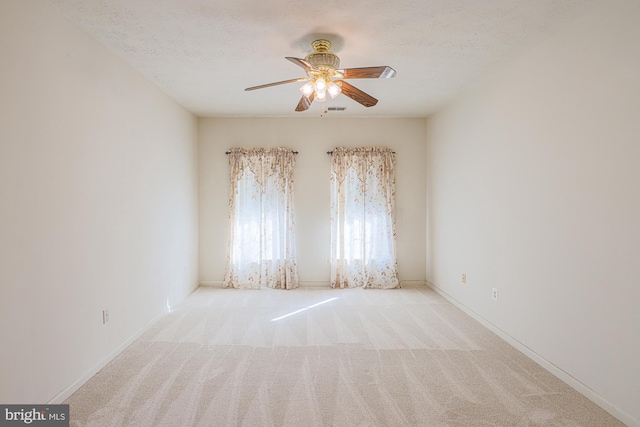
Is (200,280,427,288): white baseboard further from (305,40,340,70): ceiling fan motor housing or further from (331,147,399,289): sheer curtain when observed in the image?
(305,40,340,70): ceiling fan motor housing

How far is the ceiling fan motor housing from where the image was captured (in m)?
2.81

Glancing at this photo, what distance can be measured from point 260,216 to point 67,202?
3123 mm

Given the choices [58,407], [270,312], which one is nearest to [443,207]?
[270,312]

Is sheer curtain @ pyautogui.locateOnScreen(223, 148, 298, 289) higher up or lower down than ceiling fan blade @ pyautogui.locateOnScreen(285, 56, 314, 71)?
lower down

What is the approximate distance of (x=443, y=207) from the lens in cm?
501

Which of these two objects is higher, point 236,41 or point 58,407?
point 236,41

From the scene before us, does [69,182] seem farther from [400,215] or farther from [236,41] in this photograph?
[400,215]

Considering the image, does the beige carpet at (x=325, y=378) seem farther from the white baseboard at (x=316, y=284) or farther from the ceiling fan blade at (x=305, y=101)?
the ceiling fan blade at (x=305, y=101)

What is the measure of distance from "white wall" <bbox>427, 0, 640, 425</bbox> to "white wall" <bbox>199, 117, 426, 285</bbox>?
5.21 feet

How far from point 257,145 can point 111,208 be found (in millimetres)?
2821

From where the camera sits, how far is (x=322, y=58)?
2809 mm

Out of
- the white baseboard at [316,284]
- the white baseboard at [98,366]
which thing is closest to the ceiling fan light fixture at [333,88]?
the white baseboard at [98,366]

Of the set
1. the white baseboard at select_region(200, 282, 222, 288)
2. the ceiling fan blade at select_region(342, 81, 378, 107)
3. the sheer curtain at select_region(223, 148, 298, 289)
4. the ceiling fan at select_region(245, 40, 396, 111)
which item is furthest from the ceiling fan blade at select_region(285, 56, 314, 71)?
the white baseboard at select_region(200, 282, 222, 288)

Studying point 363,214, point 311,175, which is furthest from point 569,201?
point 311,175
